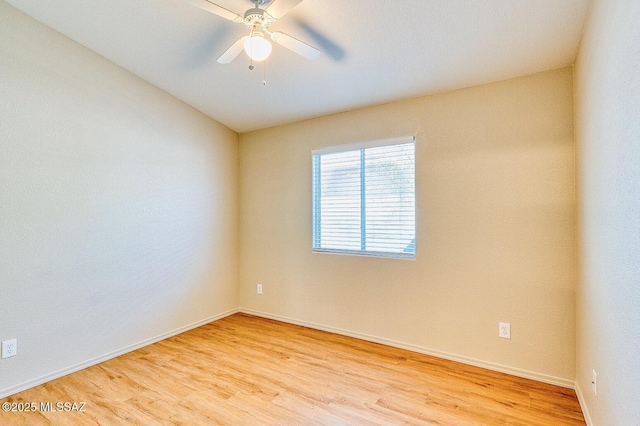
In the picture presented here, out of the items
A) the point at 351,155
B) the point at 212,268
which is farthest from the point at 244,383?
the point at 351,155

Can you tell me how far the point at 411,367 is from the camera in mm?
2574

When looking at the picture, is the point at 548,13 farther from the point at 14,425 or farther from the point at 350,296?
the point at 14,425

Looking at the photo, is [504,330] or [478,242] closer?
[504,330]

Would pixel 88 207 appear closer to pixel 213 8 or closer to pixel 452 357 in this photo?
pixel 213 8

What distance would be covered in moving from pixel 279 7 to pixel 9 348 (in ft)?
9.42

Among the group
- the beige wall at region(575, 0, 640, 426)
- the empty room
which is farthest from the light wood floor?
the beige wall at region(575, 0, 640, 426)

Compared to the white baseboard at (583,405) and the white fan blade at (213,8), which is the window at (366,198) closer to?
the white baseboard at (583,405)

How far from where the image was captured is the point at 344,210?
3.36 m

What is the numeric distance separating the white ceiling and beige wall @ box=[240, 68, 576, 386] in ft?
0.77

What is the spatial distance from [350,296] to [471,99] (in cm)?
212

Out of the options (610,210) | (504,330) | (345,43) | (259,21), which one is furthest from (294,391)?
(345,43)

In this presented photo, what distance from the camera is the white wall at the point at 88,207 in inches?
89.4

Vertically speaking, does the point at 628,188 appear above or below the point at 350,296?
above

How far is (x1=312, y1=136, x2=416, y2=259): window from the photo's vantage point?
9.69 ft
